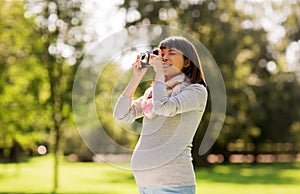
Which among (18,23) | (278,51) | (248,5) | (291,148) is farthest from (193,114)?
(291,148)

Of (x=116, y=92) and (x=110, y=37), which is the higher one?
(x=110, y=37)

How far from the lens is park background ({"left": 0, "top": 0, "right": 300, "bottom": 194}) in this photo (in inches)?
667

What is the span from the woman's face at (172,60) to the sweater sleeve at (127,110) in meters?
0.24

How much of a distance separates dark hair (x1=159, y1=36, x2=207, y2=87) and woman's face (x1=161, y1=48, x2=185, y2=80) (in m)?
0.02

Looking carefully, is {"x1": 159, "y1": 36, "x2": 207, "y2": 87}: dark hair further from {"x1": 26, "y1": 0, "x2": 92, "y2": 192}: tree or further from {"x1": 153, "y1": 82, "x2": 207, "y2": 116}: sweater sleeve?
{"x1": 26, "y1": 0, "x2": 92, "y2": 192}: tree

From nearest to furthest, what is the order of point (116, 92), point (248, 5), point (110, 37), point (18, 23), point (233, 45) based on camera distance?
point (110, 37) < point (116, 92) < point (18, 23) < point (233, 45) < point (248, 5)

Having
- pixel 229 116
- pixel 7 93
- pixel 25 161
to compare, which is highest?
pixel 7 93

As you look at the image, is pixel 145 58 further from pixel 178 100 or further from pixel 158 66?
pixel 178 100

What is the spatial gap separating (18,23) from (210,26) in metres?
10.9

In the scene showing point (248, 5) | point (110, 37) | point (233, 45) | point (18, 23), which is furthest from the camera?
point (248, 5)

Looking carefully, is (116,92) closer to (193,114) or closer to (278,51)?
(193,114)

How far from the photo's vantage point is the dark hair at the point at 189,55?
2.77 metres

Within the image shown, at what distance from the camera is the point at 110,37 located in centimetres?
315

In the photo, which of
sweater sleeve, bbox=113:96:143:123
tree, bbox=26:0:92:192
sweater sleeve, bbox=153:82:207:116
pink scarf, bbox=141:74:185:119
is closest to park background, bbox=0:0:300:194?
tree, bbox=26:0:92:192
